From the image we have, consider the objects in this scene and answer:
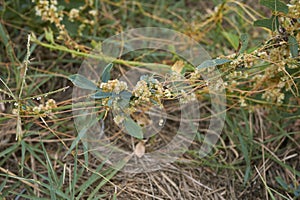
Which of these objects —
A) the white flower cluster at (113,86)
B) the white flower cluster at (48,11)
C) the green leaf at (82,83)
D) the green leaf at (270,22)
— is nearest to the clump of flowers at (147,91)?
the white flower cluster at (113,86)

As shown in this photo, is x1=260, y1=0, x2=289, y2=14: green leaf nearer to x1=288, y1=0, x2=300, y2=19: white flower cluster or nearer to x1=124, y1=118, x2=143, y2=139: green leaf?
x1=288, y1=0, x2=300, y2=19: white flower cluster

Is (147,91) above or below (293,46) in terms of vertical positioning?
below

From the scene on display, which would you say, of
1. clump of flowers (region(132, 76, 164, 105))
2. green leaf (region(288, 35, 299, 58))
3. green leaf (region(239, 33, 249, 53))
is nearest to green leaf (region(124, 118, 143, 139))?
clump of flowers (region(132, 76, 164, 105))

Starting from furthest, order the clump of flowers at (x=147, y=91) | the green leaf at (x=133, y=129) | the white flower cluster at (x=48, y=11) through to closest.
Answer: the white flower cluster at (x=48, y=11)
the green leaf at (x=133, y=129)
the clump of flowers at (x=147, y=91)

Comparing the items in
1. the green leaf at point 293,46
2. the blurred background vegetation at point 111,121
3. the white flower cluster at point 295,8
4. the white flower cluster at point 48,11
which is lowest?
the blurred background vegetation at point 111,121

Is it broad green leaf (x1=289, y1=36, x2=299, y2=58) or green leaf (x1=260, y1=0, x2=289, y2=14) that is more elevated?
green leaf (x1=260, y1=0, x2=289, y2=14)

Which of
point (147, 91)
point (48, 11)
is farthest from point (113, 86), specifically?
point (48, 11)

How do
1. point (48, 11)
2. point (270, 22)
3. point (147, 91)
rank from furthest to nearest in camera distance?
point (48, 11) < point (270, 22) < point (147, 91)

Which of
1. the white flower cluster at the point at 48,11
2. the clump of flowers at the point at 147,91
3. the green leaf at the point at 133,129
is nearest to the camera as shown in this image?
the clump of flowers at the point at 147,91

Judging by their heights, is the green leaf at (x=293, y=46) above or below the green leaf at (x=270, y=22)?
below

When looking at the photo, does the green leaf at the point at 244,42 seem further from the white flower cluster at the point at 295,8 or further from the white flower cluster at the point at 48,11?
the white flower cluster at the point at 48,11

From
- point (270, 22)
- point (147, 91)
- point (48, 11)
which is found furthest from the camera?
point (48, 11)

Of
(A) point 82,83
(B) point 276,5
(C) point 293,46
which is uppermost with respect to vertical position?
(B) point 276,5

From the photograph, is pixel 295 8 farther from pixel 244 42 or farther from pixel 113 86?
pixel 113 86
